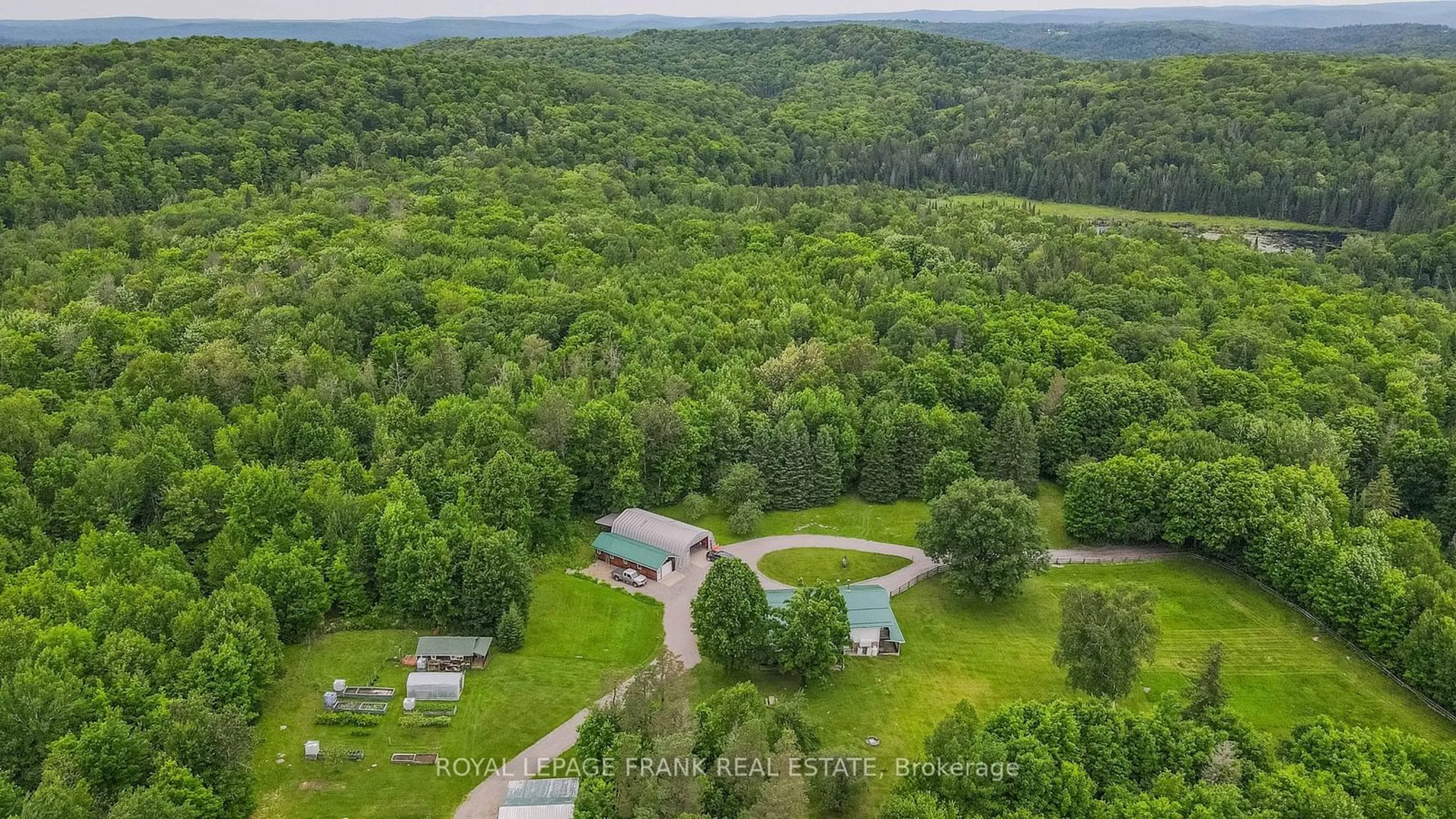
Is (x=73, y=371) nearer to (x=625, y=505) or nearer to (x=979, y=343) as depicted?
(x=625, y=505)

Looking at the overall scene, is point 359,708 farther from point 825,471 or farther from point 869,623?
point 825,471

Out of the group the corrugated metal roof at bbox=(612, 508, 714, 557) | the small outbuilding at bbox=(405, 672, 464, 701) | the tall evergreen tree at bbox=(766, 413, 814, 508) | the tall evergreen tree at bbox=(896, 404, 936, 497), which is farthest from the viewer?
the tall evergreen tree at bbox=(896, 404, 936, 497)

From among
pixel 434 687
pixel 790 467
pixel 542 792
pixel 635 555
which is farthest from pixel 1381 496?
pixel 434 687

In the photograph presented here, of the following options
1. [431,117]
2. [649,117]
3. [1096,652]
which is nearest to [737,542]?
[1096,652]

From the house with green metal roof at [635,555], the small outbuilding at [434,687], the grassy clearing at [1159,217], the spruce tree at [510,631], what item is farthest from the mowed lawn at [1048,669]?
the grassy clearing at [1159,217]

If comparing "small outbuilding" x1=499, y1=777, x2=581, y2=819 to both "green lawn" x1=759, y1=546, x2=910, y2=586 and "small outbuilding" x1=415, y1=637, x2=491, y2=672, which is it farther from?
"green lawn" x1=759, y1=546, x2=910, y2=586

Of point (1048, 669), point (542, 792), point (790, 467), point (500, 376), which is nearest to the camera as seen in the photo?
point (542, 792)

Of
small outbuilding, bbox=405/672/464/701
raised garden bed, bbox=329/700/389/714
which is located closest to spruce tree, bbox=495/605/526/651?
small outbuilding, bbox=405/672/464/701
